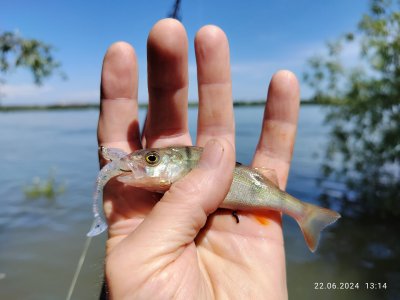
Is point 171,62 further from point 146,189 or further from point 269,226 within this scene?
point 269,226

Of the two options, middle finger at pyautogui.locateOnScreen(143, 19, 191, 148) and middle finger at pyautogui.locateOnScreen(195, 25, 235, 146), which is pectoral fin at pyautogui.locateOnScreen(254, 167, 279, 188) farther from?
middle finger at pyautogui.locateOnScreen(143, 19, 191, 148)

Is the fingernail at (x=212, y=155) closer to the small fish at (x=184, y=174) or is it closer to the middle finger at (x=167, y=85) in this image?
the small fish at (x=184, y=174)

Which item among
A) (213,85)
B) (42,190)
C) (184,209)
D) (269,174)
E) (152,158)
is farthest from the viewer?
(42,190)

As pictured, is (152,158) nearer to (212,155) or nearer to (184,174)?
(184,174)

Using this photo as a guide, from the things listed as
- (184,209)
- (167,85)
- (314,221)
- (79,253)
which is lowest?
(79,253)

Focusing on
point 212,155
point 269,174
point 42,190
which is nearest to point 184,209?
point 212,155

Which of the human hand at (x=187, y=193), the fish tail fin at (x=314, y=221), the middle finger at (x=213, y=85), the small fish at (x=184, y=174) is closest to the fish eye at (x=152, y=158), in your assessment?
the small fish at (x=184, y=174)

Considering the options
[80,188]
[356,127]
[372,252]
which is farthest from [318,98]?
[80,188]
